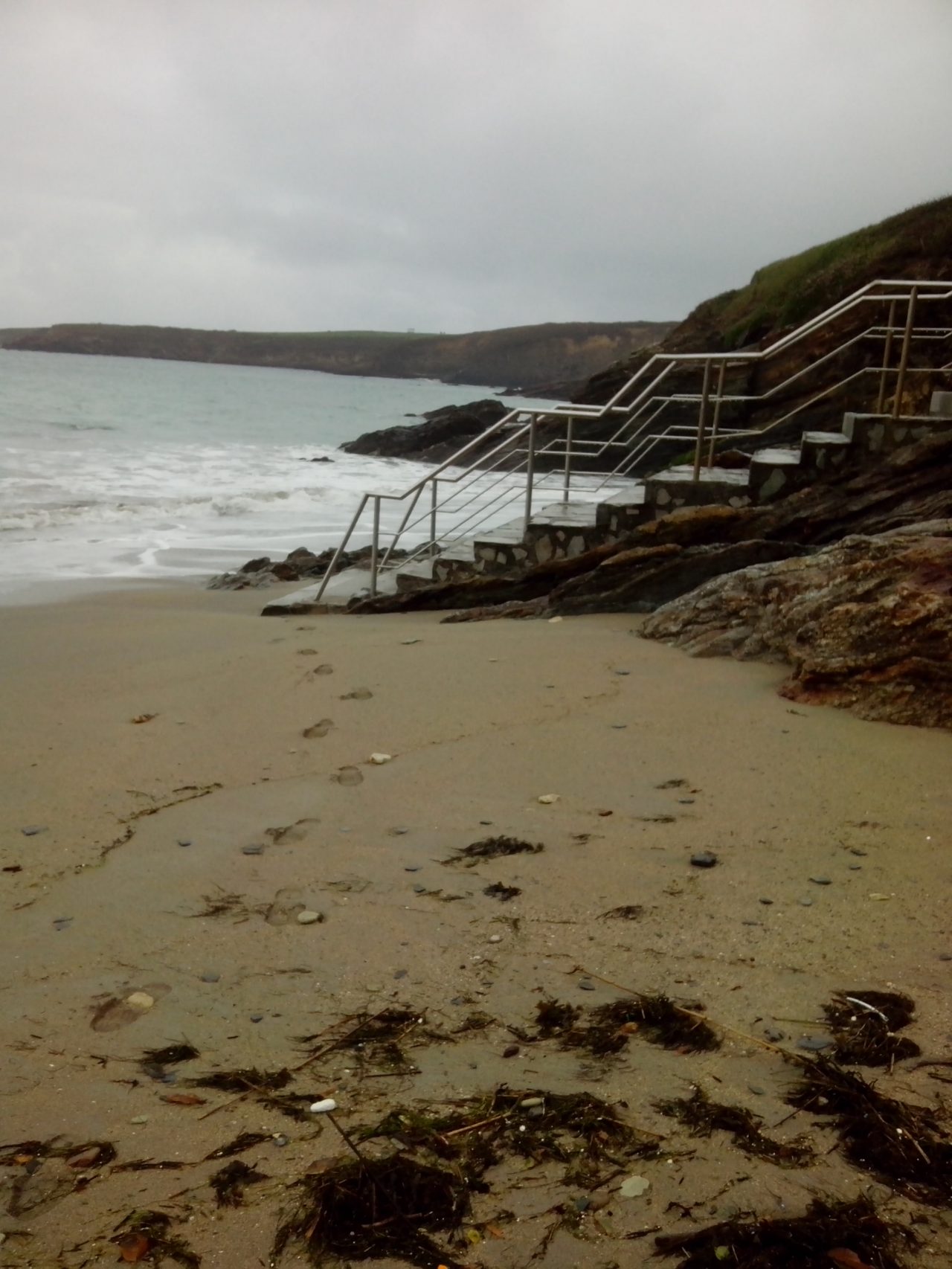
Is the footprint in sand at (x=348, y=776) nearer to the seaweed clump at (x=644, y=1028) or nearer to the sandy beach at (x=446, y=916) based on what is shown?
the sandy beach at (x=446, y=916)

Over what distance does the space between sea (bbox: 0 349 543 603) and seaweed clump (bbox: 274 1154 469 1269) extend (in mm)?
8987

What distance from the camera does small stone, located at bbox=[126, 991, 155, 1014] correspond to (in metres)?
2.50

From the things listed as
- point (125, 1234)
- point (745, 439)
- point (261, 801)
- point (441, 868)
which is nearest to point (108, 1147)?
point (125, 1234)

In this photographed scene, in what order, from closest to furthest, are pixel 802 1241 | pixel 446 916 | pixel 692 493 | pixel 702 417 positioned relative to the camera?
pixel 802 1241 → pixel 446 916 → pixel 702 417 → pixel 692 493

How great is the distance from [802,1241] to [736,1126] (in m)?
0.31

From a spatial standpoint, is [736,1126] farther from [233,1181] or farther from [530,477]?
[530,477]

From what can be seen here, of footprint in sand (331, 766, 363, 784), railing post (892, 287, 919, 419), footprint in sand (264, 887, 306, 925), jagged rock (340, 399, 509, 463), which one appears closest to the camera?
footprint in sand (264, 887, 306, 925)

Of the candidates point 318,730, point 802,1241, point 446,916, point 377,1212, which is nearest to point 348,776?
point 318,730

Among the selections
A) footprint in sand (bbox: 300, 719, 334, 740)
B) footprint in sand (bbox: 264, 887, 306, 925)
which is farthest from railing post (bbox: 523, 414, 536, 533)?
footprint in sand (bbox: 264, 887, 306, 925)

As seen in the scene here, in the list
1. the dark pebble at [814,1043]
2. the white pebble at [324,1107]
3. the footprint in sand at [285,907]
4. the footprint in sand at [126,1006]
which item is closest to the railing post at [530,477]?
the footprint in sand at [285,907]

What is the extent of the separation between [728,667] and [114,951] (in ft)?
10.5

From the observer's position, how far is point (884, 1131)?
1824 mm

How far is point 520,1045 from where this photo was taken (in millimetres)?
2258

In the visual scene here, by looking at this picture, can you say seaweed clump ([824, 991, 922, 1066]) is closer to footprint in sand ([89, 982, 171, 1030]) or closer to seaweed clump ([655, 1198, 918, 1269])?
seaweed clump ([655, 1198, 918, 1269])
